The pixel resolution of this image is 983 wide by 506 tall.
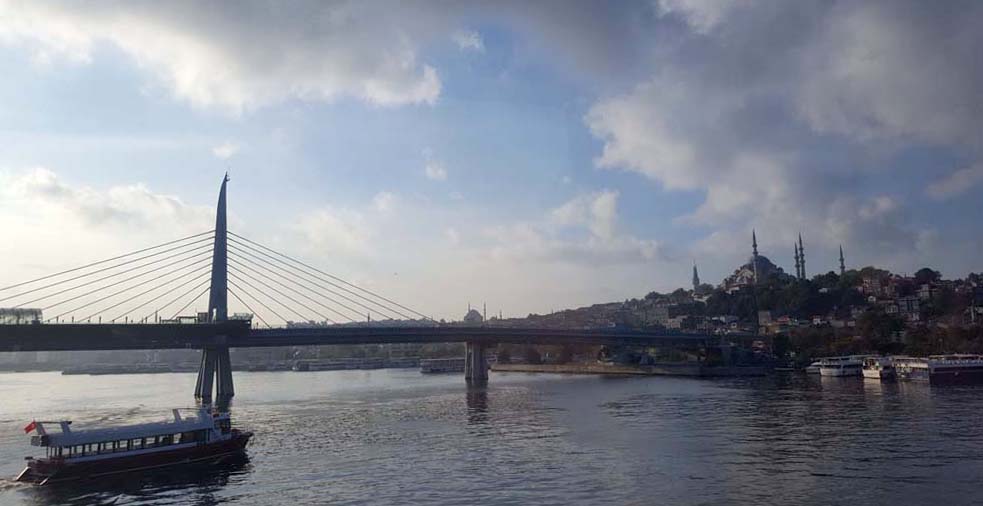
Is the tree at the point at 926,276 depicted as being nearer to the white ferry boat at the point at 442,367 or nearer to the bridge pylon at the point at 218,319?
the white ferry boat at the point at 442,367

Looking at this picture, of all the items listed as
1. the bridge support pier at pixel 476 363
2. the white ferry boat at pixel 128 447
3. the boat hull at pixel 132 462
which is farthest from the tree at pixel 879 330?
the white ferry boat at pixel 128 447

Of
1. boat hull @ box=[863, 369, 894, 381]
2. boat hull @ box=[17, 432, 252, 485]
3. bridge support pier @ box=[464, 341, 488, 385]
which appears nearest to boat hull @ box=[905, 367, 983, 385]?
boat hull @ box=[863, 369, 894, 381]

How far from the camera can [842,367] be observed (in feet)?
266

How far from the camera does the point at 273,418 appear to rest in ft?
162

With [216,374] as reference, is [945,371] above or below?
below

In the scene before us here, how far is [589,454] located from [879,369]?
55.4m

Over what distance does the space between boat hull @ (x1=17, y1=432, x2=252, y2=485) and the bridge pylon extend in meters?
34.0

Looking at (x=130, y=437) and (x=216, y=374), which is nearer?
(x=130, y=437)

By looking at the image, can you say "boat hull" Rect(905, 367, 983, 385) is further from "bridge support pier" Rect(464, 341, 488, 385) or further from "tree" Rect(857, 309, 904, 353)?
"bridge support pier" Rect(464, 341, 488, 385)

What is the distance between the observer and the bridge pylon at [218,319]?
65125 mm

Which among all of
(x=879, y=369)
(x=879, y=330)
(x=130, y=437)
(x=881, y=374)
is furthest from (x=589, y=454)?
(x=879, y=330)

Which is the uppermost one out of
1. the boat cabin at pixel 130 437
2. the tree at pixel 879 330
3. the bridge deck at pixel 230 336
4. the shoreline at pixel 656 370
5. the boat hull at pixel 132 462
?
the bridge deck at pixel 230 336

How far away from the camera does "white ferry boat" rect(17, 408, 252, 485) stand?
93.8 feet

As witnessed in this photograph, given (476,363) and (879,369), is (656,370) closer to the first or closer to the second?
(476,363)
